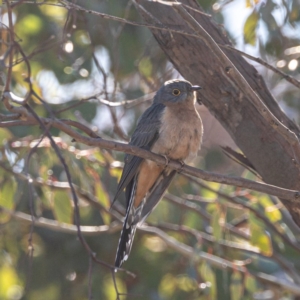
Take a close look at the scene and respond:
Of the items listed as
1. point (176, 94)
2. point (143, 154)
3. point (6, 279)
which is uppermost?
point (176, 94)

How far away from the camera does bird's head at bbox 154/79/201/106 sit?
5012 millimetres

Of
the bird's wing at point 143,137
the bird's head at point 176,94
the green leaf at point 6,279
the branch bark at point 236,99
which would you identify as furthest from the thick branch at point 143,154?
the green leaf at point 6,279

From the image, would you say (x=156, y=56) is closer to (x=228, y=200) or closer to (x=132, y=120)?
(x=132, y=120)

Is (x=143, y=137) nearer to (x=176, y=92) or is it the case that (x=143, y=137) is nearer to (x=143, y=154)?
(x=176, y=92)

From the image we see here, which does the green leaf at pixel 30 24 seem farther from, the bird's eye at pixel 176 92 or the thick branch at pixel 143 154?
the thick branch at pixel 143 154

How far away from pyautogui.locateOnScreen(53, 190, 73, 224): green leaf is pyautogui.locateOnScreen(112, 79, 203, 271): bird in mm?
495

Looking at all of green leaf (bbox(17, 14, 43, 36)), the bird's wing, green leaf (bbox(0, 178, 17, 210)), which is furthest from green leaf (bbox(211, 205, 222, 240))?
green leaf (bbox(17, 14, 43, 36))

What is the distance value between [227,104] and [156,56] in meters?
2.22

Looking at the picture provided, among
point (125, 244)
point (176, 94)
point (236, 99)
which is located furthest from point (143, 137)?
point (236, 99)

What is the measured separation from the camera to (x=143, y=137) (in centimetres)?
493

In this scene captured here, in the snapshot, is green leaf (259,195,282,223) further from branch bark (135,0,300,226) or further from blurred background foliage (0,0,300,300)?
branch bark (135,0,300,226)

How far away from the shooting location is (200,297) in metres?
5.98

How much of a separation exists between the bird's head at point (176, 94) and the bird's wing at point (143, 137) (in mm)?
101

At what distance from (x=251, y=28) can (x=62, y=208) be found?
215 cm
